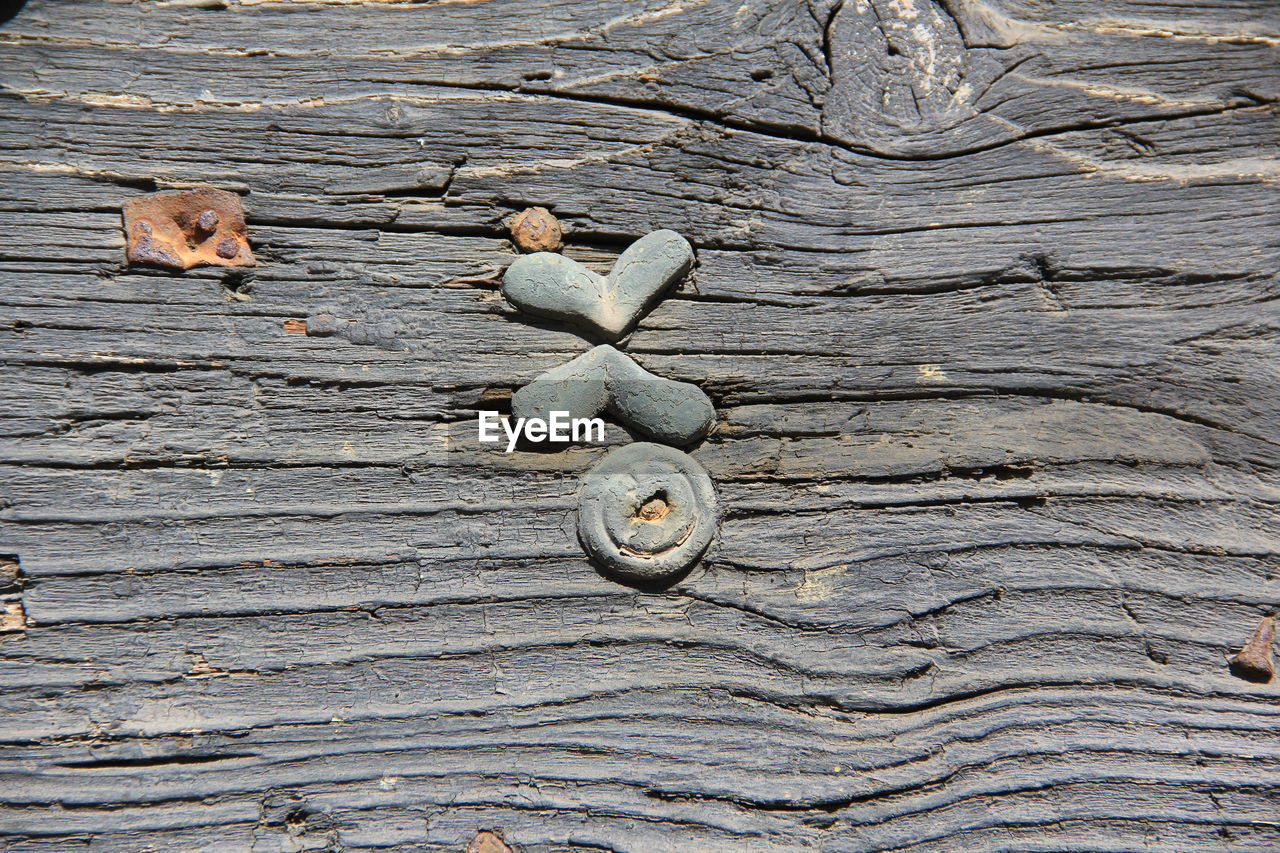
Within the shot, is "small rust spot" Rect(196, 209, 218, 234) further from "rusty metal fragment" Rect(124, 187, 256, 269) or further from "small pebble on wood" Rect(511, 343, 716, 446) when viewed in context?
"small pebble on wood" Rect(511, 343, 716, 446)

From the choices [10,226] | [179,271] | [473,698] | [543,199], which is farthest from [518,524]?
[10,226]

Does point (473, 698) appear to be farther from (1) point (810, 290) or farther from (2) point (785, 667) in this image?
(1) point (810, 290)

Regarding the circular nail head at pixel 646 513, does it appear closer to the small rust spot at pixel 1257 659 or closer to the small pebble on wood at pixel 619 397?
the small pebble on wood at pixel 619 397

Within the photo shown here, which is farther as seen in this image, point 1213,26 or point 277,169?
point 1213,26

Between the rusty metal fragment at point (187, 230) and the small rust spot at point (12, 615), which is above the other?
the rusty metal fragment at point (187, 230)

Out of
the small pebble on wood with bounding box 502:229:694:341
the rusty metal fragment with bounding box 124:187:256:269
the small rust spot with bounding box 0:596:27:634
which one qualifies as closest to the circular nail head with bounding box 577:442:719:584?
the small pebble on wood with bounding box 502:229:694:341

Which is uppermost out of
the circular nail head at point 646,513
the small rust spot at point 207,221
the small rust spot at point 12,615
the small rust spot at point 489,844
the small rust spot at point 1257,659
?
the small rust spot at point 207,221

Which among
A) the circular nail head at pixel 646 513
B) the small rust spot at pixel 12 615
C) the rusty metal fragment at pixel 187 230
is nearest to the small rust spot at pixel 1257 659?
the circular nail head at pixel 646 513
